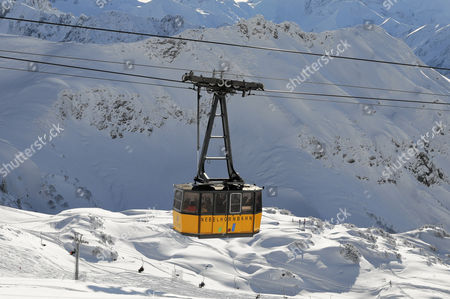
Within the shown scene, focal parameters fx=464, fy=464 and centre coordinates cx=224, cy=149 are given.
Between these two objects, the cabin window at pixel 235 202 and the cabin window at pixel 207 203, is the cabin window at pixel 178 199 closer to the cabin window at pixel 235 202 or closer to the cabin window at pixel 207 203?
the cabin window at pixel 207 203

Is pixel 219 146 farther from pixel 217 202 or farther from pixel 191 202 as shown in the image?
pixel 191 202

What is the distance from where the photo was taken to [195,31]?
232 ft

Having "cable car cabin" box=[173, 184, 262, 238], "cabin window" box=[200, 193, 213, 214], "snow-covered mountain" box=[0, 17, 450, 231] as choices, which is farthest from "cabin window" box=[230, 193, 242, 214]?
"snow-covered mountain" box=[0, 17, 450, 231]

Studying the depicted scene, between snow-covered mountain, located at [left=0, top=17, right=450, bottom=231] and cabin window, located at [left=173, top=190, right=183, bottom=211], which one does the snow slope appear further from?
snow-covered mountain, located at [left=0, top=17, right=450, bottom=231]

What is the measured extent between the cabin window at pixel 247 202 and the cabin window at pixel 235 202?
8.6 inches

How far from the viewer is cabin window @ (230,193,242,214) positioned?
733 inches

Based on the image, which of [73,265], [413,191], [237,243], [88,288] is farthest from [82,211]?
[413,191]

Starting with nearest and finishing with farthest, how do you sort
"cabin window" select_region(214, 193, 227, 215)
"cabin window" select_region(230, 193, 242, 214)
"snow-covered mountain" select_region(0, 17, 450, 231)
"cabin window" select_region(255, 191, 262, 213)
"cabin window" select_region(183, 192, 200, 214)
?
"cabin window" select_region(183, 192, 200, 214) < "cabin window" select_region(214, 193, 227, 215) < "cabin window" select_region(230, 193, 242, 214) < "cabin window" select_region(255, 191, 262, 213) < "snow-covered mountain" select_region(0, 17, 450, 231)

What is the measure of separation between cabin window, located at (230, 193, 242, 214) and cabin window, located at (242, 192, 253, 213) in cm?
22

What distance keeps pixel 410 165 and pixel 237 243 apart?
34907 mm

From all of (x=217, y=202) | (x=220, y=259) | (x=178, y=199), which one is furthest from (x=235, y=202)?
(x=220, y=259)

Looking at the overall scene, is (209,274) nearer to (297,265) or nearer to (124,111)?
(297,265)

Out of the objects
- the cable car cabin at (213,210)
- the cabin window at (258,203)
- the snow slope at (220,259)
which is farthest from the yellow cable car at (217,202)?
the snow slope at (220,259)

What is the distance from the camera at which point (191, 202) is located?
18250 millimetres
